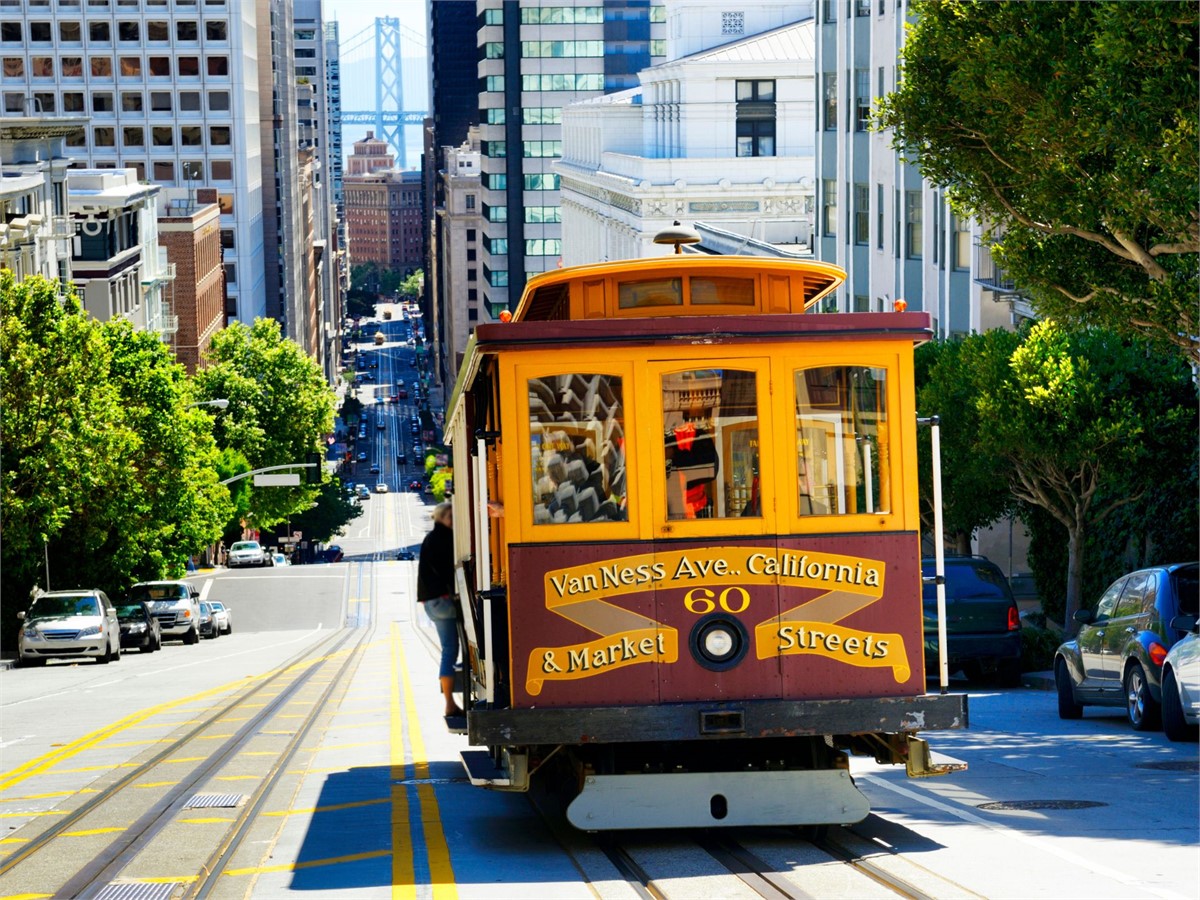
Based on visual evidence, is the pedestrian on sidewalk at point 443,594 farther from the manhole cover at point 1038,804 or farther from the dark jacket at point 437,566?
the manhole cover at point 1038,804

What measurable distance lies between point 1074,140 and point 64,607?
2440 cm

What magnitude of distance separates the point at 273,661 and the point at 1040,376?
1741 cm

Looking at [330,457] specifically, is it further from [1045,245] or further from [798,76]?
[1045,245]

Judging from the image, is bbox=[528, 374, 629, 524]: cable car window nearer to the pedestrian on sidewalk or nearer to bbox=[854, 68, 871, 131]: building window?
the pedestrian on sidewalk

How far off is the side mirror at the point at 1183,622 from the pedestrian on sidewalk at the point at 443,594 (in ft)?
22.9

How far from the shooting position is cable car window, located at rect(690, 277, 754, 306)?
11.9 meters

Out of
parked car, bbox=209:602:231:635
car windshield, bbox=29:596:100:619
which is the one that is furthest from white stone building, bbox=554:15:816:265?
car windshield, bbox=29:596:100:619

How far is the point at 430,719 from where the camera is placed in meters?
20.7

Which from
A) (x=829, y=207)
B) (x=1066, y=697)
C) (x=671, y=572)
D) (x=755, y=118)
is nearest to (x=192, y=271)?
(x=755, y=118)

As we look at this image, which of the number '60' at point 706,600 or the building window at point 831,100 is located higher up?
the building window at point 831,100

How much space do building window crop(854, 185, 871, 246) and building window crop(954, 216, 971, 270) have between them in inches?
386

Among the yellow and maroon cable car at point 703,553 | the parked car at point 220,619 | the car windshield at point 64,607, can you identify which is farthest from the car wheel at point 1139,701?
the parked car at point 220,619

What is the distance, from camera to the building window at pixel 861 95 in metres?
56.7

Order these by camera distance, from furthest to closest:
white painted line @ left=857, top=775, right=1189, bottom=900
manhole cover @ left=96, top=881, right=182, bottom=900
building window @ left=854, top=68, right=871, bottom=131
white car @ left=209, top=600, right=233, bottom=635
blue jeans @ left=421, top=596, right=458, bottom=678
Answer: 1. building window @ left=854, top=68, right=871, bottom=131
2. white car @ left=209, top=600, right=233, bottom=635
3. blue jeans @ left=421, top=596, right=458, bottom=678
4. manhole cover @ left=96, top=881, right=182, bottom=900
5. white painted line @ left=857, top=775, right=1189, bottom=900
